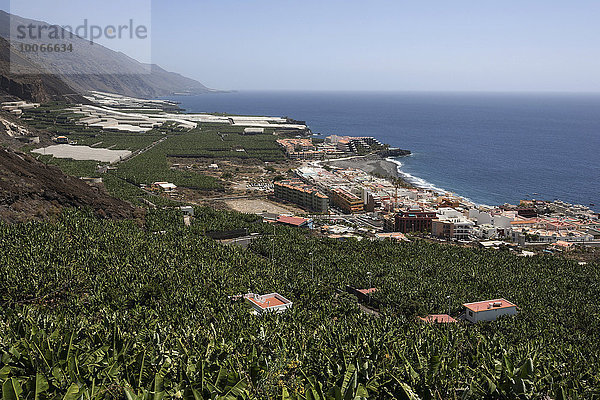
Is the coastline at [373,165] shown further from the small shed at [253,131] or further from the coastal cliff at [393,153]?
the small shed at [253,131]

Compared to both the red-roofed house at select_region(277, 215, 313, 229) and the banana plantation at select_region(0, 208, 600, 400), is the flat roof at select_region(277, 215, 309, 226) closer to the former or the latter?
the red-roofed house at select_region(277, 215, 313, 229)

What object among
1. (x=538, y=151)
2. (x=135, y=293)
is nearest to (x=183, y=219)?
(x=135, y=293)

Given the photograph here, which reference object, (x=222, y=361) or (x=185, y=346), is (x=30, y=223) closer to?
(x=185, y=346)

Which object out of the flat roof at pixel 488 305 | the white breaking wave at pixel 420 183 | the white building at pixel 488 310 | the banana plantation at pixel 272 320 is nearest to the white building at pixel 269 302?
the banana plantation at pixel 272 320

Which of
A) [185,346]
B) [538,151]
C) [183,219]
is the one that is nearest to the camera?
[185,346]

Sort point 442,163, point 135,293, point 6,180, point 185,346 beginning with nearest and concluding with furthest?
point 185,346 < point 135,293 < point 6,180 < point 442,163
